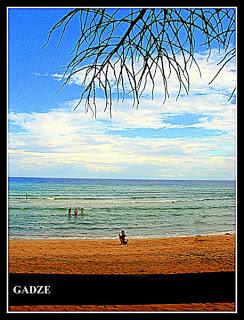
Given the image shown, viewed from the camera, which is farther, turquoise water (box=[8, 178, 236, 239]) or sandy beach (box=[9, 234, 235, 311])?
turquoise water (box=[8, 178, 236, 239])

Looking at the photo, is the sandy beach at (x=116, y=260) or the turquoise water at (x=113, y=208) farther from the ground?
the turquoise water at (x=113, y=208)

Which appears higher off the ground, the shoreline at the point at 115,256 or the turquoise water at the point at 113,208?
the turquoise water at the point at 113,208

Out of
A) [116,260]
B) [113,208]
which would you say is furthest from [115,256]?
[113,208]

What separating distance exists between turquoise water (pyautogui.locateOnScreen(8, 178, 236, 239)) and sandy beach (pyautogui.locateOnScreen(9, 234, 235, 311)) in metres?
0.08

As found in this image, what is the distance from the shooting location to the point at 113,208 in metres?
3.48

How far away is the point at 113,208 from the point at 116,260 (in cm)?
47

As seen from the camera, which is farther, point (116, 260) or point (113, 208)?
point (113, 208)

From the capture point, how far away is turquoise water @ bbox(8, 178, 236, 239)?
1.81 m

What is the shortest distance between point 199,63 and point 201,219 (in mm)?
2464

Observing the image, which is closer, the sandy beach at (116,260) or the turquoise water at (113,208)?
the sandy beach at (116,260)

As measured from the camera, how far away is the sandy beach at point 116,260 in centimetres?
162

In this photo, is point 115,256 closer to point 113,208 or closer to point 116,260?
point 116,260

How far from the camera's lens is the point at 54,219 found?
3.15 meters

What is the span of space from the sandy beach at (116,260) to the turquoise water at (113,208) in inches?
3.2
